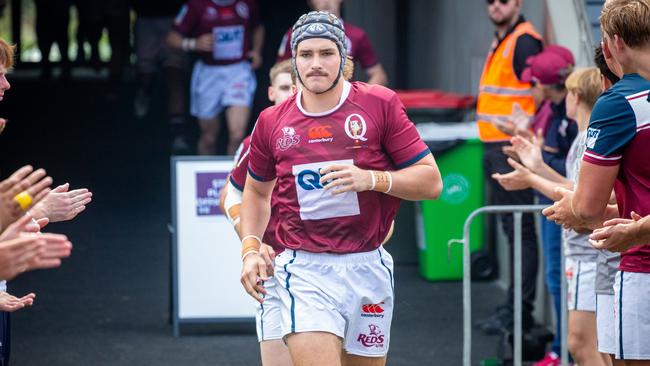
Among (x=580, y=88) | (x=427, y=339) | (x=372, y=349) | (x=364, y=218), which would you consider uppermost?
(x=580, y=88)

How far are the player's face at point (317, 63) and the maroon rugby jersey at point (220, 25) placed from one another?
22.9 ft

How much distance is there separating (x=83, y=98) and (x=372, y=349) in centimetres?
1811

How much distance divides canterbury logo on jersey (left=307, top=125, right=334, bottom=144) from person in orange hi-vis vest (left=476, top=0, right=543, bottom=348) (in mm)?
3418

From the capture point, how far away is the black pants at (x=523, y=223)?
329 inches

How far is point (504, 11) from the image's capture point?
349 inches

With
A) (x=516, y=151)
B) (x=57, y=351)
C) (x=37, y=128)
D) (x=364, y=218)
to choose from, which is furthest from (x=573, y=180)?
(x=37, y=128)

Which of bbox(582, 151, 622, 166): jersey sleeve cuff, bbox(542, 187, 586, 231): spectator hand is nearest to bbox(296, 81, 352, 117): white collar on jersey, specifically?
bbox(542, 187, 586, 231): spectator hand

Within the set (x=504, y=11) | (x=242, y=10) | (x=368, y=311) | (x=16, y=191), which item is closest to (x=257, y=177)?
(x=368, y=311)

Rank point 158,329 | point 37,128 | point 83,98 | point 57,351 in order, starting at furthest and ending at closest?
point 83,98 → point 37,128 → point 158,329 → point 57,351

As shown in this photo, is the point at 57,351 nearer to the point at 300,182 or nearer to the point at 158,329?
the point at 158,329

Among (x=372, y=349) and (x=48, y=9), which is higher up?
(x=48, y=9)

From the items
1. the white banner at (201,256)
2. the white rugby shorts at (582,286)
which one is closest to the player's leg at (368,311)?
the white rugby shorts at (582,286)

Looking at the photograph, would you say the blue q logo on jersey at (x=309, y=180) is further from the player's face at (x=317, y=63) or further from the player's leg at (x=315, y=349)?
the player's leg at (x=315, y=349)

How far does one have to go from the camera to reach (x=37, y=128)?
1908 cm
